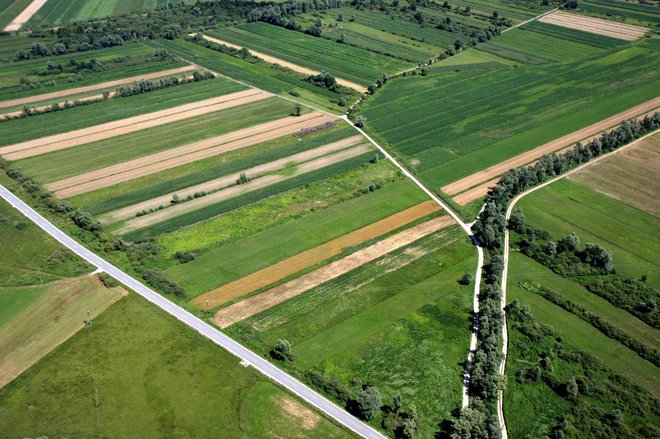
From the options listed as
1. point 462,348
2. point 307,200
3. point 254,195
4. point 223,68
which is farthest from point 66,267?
point 223,68

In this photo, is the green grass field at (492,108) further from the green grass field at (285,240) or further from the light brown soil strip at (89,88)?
the light brown soil strip at (89,88)

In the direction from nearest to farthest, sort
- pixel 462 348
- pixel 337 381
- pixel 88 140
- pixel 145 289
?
1. pixel 337 381
2. pixel 462 348
3. pixel 145 289
4. pixel 88 140

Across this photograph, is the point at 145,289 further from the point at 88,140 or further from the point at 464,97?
the point at 464,97

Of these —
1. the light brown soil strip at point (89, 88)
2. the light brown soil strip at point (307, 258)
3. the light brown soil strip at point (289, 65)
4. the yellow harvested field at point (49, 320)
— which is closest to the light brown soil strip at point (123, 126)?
the light brown soil strip at point (289, 65)

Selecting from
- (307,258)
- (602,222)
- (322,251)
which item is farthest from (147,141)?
Answer: (602,222)

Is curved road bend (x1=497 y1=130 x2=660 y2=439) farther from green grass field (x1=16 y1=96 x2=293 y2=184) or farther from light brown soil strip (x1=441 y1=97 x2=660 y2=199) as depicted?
green grass field (x1=16 y1=96 x2=293 y2=184)

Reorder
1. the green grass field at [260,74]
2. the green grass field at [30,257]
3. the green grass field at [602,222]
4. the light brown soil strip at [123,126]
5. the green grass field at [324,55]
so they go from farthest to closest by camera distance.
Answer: the green grass field at [324,55], the green grass field at [260,74], the light brown soil strip at [123,126], the green grass field at [602,222], the green grass field at [30,257]

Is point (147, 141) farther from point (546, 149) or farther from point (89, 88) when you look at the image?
point (546, 149)

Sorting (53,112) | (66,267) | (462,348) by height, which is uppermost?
(53,112)
